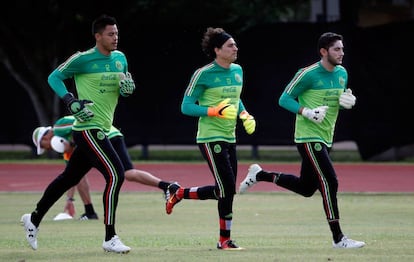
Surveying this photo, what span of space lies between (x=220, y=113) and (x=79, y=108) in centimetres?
130

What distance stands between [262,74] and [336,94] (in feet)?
47.0

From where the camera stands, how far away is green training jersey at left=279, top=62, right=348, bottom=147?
1100 cm

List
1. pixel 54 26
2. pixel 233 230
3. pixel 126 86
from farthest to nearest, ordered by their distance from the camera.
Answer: pixel 54 26
pixel 233 230
pixel 126 86

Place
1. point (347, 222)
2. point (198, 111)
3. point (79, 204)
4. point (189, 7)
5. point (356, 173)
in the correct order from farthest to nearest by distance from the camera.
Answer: point (189, 7) < point (356, 173) < point (79, 204) < point (347, 222) < point (198, 111)

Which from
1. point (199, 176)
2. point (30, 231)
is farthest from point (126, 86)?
point (199, 176)

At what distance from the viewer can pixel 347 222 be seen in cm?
1439

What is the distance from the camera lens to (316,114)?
10.8m

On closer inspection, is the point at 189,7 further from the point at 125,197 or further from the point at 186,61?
the point at 125,197

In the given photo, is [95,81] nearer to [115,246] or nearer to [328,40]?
[115,246]

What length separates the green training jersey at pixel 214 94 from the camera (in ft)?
35.5

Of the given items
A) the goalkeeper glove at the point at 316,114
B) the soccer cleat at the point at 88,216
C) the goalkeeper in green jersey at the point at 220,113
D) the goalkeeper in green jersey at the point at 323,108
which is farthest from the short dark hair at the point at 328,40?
the soccer cleat at the point at 88,216

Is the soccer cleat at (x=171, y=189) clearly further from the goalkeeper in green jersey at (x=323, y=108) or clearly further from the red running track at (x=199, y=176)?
the red running track at (x=199, y=176)

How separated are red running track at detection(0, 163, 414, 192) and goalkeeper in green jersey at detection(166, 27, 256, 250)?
8804 mm

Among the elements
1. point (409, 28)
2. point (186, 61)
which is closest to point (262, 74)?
point (186, 61)
